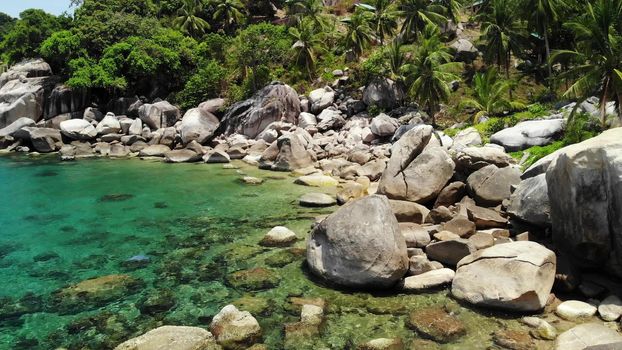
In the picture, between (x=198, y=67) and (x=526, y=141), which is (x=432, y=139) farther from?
(x=198, y=67)

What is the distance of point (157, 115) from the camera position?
47.9 metres

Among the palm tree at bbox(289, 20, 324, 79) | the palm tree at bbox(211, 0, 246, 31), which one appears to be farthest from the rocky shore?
the palm tree at bbox(211, 0, 246, 31)

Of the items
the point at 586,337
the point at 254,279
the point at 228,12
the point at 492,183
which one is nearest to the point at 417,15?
the point at 228,12

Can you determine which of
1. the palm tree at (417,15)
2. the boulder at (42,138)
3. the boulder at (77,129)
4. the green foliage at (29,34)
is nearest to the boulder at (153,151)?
the boulder at (77,129)

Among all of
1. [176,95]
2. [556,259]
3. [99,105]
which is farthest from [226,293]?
[99,105]

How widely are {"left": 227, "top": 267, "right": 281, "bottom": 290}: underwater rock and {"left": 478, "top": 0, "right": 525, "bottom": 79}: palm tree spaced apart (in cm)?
3998

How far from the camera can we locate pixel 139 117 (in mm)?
48625

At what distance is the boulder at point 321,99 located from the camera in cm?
4519

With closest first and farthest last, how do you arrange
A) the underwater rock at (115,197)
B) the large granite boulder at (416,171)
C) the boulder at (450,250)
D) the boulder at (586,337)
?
the boulder at (586,337), the boulder at (450,250), the large granite boulder at (416,171), the underwater rock at (115,197)

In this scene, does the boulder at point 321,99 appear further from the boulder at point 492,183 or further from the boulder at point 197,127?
the boulder at point 492,183

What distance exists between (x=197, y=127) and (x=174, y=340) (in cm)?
3588

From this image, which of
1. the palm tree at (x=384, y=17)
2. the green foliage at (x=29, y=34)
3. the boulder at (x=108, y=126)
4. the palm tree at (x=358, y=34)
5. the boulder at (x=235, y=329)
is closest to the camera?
the boulder at (x=235, y=329)

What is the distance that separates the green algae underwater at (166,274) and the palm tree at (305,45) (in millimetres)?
25581

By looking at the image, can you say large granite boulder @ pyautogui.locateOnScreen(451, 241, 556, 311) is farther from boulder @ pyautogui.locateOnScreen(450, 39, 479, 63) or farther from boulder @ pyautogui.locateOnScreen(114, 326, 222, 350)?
boulder @ pyautogui.locateOnScreen(450, 39, 479, 63)
